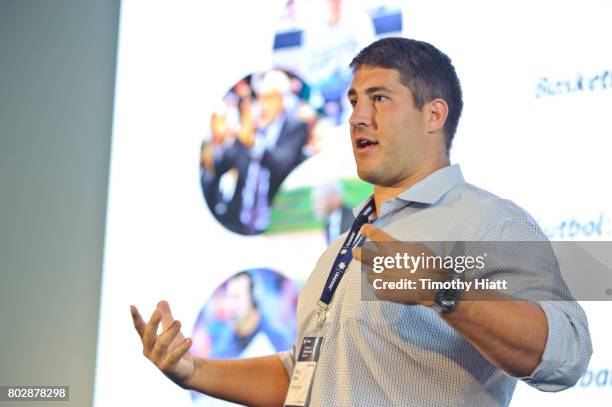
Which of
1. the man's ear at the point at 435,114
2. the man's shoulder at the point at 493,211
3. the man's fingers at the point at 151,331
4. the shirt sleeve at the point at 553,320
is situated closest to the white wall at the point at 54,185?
the man's fingers at the point at 151,331

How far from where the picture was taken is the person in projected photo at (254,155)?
259 cm

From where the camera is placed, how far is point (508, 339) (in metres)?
1.19

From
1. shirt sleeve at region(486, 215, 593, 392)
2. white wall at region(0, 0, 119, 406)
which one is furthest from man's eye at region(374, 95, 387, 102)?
white wall at region(0, 0, 119, 406)

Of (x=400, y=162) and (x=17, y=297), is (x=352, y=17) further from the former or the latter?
(x=17, y=297)

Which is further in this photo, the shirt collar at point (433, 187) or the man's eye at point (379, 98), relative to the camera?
the man's eye at point (379, 98)

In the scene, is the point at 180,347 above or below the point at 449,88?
below

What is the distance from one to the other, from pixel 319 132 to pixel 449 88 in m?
0.82

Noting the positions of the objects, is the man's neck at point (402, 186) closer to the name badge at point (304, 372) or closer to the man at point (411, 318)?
the man at point (411, 318)

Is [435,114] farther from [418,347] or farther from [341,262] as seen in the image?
[418,347]

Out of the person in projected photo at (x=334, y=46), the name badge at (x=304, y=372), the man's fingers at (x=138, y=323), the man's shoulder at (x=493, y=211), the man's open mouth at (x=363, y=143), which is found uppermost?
the person in projected photo at (x=334, y=46)

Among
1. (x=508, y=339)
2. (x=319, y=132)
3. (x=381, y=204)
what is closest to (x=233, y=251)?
(x=319, y=132)

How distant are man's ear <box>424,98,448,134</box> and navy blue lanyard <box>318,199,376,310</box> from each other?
0.71ft

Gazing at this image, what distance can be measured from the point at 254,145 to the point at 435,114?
3.41 feet

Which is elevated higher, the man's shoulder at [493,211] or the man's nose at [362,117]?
the man's nose at [362,117]
